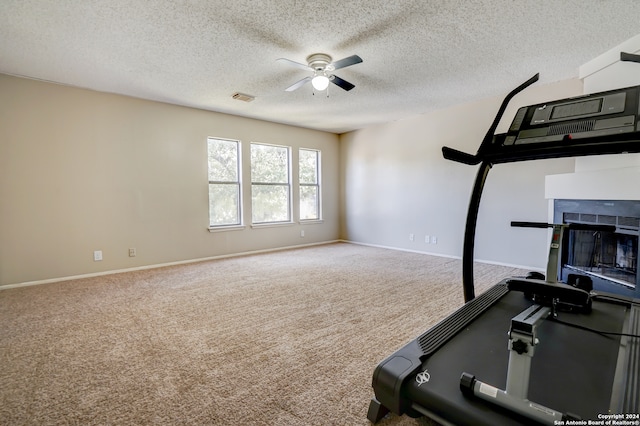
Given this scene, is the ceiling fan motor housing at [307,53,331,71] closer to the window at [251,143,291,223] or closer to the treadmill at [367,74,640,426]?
the treadmill at [367,74,640,426]

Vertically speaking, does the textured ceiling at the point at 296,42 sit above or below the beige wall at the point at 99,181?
above

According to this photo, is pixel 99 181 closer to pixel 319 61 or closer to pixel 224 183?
pixel 224 183

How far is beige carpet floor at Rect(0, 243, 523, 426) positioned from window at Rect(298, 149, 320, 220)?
2.55 meters

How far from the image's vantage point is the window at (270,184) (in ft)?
18.5

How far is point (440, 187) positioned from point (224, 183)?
374cm

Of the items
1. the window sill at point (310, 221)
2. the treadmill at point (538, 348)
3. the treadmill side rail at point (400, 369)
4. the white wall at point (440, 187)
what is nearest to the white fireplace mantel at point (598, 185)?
the treadmill at point (538, 348)

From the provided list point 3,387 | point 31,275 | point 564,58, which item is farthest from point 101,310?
point 564,58

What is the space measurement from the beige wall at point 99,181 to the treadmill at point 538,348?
422 cm

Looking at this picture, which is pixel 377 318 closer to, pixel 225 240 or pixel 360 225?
pixel 225 240

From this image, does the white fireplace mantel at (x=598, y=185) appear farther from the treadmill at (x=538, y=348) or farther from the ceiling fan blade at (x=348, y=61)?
the ceiling fan blade at (x=348, y=61)

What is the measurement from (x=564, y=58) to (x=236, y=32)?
3334mm

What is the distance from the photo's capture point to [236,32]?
2.61 meters

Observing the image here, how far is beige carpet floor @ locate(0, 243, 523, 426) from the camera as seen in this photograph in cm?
148

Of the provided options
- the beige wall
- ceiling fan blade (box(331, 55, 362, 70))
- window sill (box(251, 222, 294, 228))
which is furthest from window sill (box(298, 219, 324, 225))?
ceiling fan blade (box(331, 55, 362, 70))
